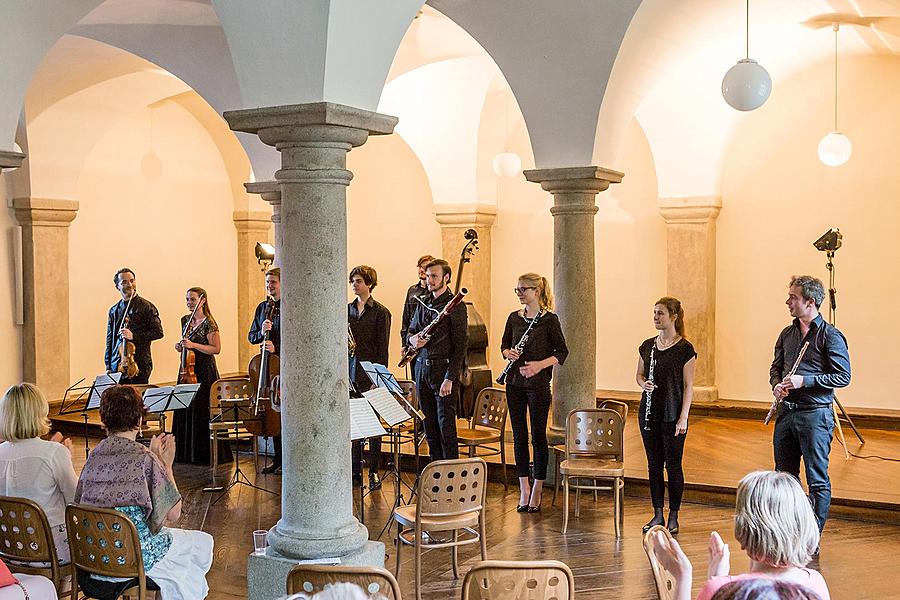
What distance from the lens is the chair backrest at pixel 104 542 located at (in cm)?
378

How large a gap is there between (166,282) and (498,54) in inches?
288

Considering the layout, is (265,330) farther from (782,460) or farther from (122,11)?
(782,460)

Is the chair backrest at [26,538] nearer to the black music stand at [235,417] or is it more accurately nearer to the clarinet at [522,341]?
the black music stand at [235,417]

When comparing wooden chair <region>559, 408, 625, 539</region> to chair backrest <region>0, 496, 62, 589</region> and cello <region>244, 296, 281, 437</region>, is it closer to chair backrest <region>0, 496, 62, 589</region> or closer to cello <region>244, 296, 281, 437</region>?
cello <region>244, 296, 281, 437</region>

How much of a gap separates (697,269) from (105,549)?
791cm

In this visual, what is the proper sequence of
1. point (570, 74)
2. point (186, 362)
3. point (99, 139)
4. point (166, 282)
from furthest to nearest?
point (166, 282)
point (99, 139)
point (186, 362)
point (570, 74)

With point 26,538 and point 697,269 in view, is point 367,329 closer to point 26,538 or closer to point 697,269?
point 26,538

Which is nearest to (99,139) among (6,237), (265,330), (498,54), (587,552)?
(6,237)

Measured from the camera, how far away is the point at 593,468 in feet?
19.6

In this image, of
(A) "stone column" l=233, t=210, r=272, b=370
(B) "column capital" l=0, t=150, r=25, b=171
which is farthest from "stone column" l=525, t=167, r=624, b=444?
(A) "stone column" l=233, t=210, r=272, b=370

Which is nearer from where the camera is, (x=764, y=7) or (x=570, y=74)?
(x=570, y=74)

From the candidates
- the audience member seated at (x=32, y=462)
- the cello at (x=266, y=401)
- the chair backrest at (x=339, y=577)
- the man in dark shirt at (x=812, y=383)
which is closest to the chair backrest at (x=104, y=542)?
the audience member seated at (x=32, y=462)

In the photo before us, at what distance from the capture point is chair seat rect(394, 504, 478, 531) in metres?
4.66

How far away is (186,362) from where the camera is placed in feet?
25.7
